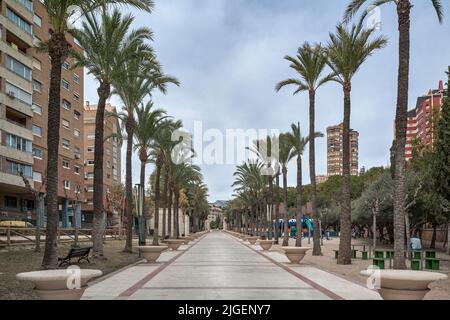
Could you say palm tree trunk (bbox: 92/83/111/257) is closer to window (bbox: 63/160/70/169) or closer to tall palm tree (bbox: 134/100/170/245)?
tall palm tree (bbox: 134/100/170/245)

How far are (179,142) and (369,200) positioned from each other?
16270 millimetres

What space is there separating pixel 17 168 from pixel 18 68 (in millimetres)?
8950

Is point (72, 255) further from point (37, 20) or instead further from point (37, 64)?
point (37, 20)

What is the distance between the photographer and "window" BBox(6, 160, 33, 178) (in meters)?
44.4

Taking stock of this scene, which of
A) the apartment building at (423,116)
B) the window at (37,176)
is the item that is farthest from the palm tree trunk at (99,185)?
the window at (37,176)

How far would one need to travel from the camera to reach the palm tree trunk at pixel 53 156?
16.3 m

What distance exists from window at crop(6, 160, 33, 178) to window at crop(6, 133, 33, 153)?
1422 mm

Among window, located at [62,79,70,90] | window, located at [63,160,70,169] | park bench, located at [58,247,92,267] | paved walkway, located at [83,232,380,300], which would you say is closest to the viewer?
paved walkway, located at [83,232,380,300]

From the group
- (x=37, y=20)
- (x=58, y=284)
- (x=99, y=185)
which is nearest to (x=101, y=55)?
(x=99, y=185)

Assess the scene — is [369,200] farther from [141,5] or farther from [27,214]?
[27,214]

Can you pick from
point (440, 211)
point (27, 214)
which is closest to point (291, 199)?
point (27, 214)

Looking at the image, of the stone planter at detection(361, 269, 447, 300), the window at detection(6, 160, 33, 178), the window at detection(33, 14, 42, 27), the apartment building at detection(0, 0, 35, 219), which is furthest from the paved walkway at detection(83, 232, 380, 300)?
the window at detection(33, 14, 42, 27)

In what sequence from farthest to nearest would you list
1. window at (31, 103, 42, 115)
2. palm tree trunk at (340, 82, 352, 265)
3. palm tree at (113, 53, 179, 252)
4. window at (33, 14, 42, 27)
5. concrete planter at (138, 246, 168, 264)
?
window at (33, 14, 42, 27) < window at (31, 103, 42, 115) < palm tree at (113, 53, 179, 252) < concrete planter at (138, 246, 168, 264) < palm tree trunk at (340, 82, 352, 265)

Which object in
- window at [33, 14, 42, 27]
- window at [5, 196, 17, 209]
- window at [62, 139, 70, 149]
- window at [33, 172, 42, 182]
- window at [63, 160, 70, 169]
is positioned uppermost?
window at [33, 14, 42, 27]
